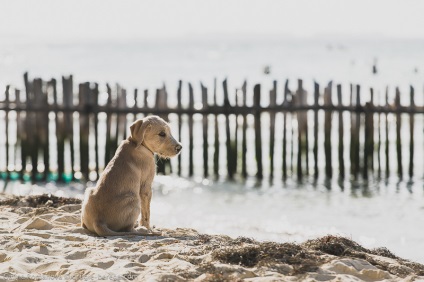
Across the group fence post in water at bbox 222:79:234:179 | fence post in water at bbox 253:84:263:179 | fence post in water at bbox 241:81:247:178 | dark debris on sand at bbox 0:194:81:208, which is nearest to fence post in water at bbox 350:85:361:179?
fence post in water at bbox 253:84:263:179

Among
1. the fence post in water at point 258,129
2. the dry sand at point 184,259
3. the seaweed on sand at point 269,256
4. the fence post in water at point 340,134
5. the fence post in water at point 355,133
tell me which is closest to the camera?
Result: the dry sand at point 184,259

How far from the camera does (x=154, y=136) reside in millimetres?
7379

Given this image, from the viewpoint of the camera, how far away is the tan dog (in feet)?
23.5

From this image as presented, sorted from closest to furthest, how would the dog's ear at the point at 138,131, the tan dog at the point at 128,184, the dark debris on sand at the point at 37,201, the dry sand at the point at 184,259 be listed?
the dry sand at the point at 184,259
the tan dog at the point at 128,184
the dog's ear at the point at 138,131
the dark debris on sand at the point at 37,201

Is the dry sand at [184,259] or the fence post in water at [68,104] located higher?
the fence post in water at [68,104]

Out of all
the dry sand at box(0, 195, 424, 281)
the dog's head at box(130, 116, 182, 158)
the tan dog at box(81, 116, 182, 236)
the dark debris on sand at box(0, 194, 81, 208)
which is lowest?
the dry sand at box(0, 195, 424, 281)

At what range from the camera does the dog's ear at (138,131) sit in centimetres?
736

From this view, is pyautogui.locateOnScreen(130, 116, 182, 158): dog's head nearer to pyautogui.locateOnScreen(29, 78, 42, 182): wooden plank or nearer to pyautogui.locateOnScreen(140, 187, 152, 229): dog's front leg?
pyautogui.locateOnScreen(140, 187, 152, 229): dog's front leg

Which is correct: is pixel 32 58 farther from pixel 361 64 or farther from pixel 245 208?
pixel 245 208

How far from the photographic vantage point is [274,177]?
48.8 ft

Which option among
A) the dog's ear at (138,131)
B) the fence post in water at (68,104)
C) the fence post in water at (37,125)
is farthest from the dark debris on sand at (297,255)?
the fence post in water at (37,125)

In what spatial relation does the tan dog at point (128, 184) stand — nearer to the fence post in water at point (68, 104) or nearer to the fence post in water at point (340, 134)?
the fence post in water at point (68, 104)

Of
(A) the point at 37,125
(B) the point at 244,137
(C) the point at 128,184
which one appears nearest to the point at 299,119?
(B) the point at 244,137

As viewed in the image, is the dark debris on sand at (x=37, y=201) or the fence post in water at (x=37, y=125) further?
the fence post in water at (x=37, y=125)
